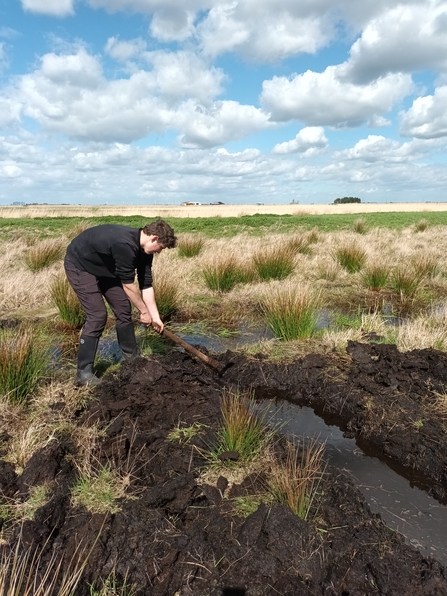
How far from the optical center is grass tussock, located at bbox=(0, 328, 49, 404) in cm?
394

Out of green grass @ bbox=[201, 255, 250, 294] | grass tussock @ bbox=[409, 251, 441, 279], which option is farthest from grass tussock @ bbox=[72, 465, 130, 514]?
grass tussock @ bbox=[409, 251, 441, 279]

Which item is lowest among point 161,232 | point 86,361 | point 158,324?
point 86,361

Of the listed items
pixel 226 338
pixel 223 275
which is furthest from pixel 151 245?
pixel 223 275

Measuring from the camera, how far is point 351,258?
10242mm

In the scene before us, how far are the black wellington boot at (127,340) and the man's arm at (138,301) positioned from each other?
556mm

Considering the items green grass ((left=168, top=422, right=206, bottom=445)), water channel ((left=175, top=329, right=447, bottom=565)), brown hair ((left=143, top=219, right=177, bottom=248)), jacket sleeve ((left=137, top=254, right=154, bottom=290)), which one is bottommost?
water channel ((left=175, top=329, right=447, bottom=565))

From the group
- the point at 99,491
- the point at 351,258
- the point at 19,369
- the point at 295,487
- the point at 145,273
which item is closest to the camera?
the point at 295,487

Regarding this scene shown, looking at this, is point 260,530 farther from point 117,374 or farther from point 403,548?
point 117,374

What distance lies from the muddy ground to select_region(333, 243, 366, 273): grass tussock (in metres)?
5.71

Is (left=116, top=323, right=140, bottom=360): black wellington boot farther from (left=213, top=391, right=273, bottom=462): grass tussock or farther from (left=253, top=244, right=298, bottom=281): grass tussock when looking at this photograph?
(left=253, top=244, right=298, bottom=281): grass tussock

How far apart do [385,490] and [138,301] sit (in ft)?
9.06

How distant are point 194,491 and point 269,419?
1423 millimetres

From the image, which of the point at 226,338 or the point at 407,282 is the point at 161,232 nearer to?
the point at 226,338

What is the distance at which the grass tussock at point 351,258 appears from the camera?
10188 mm
